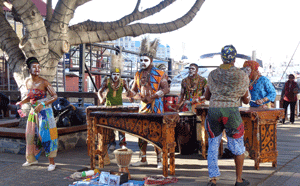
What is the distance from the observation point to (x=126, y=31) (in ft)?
24.9

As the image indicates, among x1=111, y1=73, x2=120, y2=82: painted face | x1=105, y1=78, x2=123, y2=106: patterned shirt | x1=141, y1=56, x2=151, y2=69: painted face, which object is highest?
x1=141, y1=56, x2=151, y2=69: painted face

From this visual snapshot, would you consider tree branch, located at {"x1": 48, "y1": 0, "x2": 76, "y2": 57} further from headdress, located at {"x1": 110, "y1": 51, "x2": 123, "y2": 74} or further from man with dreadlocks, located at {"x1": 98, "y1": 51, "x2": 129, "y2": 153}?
man with dreadlocks, located at {"x1": 98, "y1": 51, "x2": 129, "y2": 153}

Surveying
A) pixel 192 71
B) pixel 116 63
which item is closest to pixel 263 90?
pixel 192 71

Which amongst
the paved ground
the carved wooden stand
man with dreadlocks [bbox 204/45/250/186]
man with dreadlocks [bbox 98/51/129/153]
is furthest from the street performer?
man with dreadlocks [bbox 204/45/250/186]

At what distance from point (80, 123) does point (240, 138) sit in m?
4.53

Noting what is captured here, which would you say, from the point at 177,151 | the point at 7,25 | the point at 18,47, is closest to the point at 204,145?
the point at 177,151

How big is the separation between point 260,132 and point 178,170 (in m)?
1.45

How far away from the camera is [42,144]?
209 inches

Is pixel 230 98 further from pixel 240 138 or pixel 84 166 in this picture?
pixel 84 166

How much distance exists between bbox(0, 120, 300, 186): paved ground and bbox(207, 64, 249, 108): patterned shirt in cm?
118

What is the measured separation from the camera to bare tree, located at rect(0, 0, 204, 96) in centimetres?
657

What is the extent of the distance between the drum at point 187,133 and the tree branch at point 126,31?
8.28 feet

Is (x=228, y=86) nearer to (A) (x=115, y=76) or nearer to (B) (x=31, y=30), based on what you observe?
(A) (x=115, y=76)

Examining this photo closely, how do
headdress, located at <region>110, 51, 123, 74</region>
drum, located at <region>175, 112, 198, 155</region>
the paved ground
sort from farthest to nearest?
1. headdress, located at <region>110, 51, 123, 74</region>
2. drum, located at <region>175, 112, 198, 155</region>
3. the paved ground
